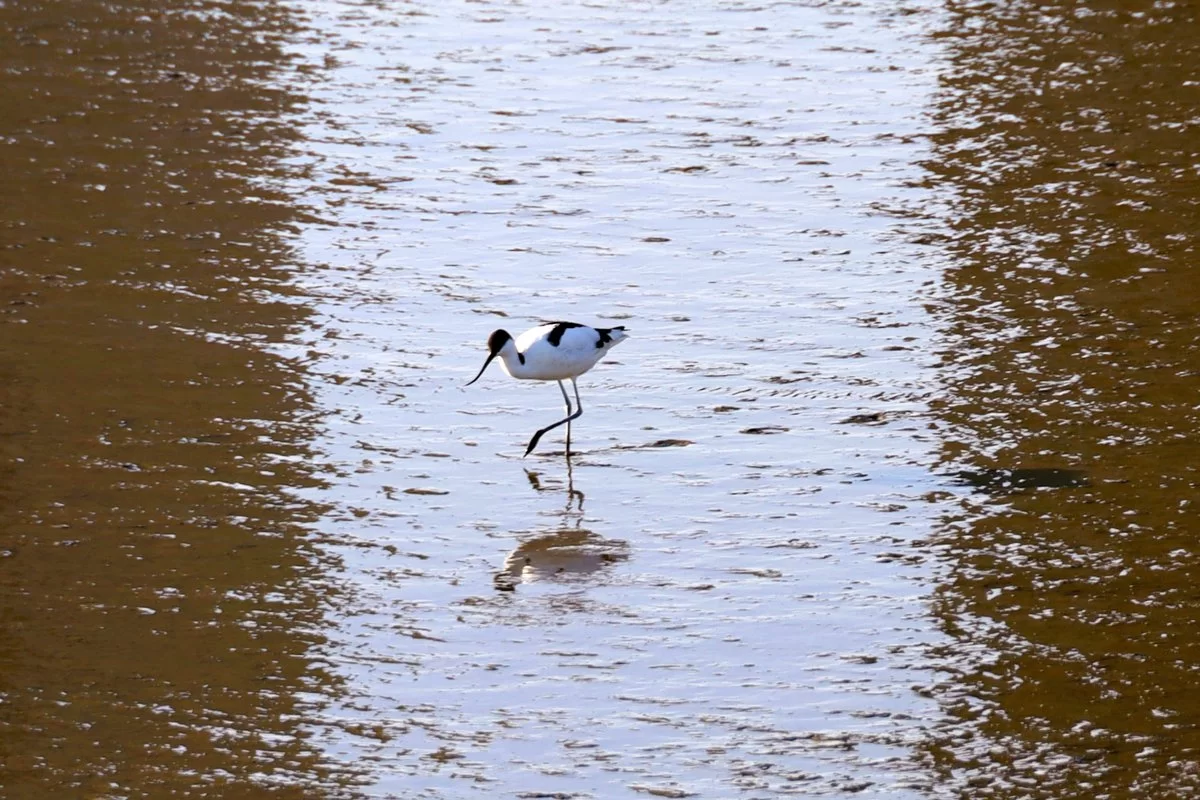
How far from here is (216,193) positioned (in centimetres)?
1172

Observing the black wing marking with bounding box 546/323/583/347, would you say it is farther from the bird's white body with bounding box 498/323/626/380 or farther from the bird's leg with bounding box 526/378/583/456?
the bird's leg with bounding box 526/378/583/456

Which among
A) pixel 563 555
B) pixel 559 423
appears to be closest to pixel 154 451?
pixel 559 423

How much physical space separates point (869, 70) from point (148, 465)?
8.35 meters

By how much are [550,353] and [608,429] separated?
1.72 ft

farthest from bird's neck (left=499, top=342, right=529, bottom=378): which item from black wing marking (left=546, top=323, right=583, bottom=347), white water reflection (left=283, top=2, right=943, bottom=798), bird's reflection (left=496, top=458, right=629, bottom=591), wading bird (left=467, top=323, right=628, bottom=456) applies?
bird's reflection (left=496, top=458, right=629, bottom=591)

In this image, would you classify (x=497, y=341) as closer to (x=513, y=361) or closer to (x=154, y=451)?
(x=513, y=361)

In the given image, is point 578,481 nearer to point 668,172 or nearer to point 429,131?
point 668,172

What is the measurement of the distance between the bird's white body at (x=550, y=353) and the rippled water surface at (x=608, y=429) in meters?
0.35

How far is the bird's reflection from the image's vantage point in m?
6.97

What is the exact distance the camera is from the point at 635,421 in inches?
335

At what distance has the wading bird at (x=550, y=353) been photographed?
8.17 m

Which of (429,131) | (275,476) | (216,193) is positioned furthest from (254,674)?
(429,131)

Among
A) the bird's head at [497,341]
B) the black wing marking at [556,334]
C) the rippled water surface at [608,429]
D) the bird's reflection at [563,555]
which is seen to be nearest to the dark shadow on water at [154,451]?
the rippled water surface at [608,429]

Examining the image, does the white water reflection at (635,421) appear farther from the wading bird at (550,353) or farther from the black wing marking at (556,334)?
the black wing marking at (556,334)
